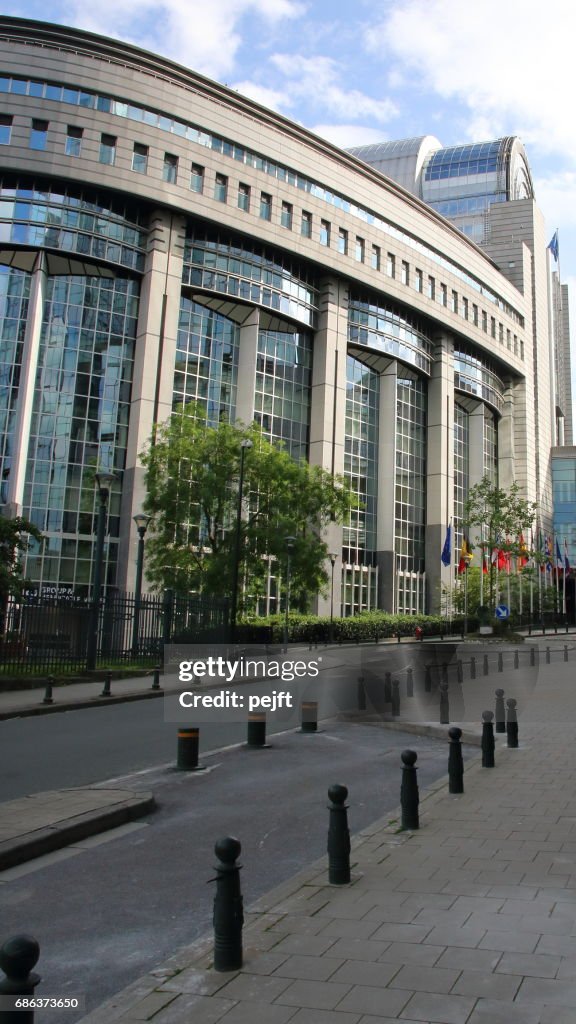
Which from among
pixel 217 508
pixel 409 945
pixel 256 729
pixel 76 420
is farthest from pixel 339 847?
pixel 76 420

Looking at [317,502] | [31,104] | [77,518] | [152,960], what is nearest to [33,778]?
[152,960]

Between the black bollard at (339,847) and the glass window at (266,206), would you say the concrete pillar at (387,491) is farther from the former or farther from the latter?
the black bollard at (339,847)

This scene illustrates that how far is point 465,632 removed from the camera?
59.1 meters

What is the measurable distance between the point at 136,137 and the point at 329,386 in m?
21.8

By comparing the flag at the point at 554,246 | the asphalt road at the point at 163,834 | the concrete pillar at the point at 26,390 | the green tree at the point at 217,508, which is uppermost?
the flag at the point at 554,246

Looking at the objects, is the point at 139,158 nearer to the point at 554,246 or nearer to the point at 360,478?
the point at 360,478

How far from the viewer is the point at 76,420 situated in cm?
5106

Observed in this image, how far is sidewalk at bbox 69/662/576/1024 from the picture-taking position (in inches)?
152

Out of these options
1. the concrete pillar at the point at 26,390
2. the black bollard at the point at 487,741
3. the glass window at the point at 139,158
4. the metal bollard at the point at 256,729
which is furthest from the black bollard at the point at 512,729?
the glass window at the point at 139,158

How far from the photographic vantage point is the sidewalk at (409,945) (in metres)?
3.85

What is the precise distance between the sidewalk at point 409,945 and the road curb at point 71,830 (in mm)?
2373

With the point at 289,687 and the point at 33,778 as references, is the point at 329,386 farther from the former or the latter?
the point at 33,778

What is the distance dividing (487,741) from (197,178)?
50.9 metres

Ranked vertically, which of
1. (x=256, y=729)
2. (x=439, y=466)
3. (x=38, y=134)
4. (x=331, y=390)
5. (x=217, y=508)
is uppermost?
(x=38, y=134)
